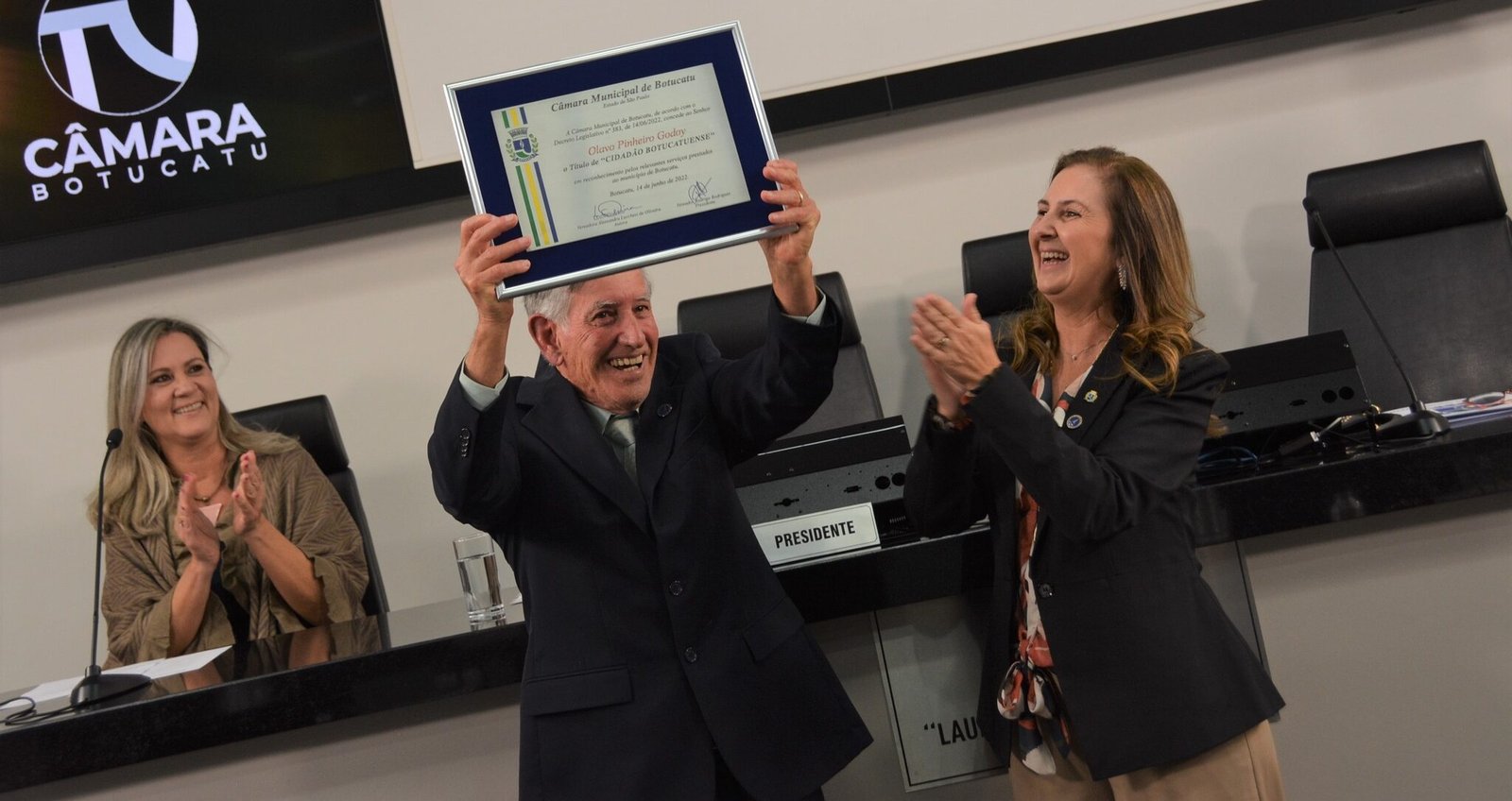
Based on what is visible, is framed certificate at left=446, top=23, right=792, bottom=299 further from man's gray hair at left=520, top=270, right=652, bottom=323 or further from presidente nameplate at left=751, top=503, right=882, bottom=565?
presidente nameplate at left=751, top=503, right=882, bottom=565

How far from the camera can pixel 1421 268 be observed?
296 centimetres

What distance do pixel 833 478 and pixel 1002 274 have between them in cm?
116

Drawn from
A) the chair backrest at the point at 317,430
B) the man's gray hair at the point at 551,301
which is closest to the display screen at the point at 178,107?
the chair backrest at the point at 317,430

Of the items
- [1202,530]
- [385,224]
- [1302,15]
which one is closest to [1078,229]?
[1202,530]

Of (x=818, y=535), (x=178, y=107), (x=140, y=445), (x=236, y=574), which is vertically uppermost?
(x=178, y=107)

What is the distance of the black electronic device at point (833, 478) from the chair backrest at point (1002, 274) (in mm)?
1032

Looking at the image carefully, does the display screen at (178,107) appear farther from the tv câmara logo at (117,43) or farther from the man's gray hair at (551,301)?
the man's gray hair at (551,301)

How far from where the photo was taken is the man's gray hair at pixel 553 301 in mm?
1541

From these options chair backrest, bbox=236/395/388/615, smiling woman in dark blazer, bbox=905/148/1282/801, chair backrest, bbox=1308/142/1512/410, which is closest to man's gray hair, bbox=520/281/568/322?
smiling woman in dark blazer, bbox=905/148/1282/801

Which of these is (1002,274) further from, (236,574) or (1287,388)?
(236,574)

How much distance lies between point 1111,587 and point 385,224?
2.50 metres

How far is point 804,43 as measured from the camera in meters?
3.31

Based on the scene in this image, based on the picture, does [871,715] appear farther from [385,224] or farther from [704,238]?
[385,224]
